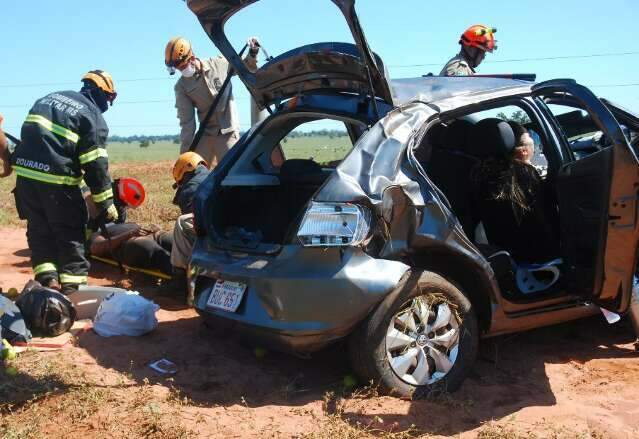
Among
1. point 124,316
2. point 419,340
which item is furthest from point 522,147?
point 124,316

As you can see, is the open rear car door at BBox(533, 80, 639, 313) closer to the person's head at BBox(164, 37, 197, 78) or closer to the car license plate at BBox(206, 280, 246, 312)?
the car license plate at BBox(206, 280, 246, 312)

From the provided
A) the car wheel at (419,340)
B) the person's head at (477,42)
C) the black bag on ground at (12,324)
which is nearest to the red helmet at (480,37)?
the person's head at (477,42)

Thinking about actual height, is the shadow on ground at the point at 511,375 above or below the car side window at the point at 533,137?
below

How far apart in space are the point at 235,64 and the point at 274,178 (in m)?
0.82

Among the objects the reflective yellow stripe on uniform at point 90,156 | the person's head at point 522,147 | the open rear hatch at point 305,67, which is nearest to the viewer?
the open rear hatch at point 305,67

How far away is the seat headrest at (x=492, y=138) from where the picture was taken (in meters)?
4.31

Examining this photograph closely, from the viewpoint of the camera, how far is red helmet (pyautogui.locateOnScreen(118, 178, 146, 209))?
21.7 ft

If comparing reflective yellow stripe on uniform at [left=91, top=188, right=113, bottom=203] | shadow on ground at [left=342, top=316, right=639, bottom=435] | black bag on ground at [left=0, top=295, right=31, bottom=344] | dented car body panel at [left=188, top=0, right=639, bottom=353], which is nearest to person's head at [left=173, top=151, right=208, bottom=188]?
reflective yellow stripe on uniform at [left=91, top=188, right=113, bottom=203]

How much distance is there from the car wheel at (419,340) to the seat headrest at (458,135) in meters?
1.23

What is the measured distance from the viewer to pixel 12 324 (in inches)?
175

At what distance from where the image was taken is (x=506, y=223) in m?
4.48

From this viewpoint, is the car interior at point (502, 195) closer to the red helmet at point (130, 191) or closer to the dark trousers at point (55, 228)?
the dark trousers at point (55, 228)

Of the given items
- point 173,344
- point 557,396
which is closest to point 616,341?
point 557,396

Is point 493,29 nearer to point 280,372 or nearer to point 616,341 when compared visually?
point 616,341
